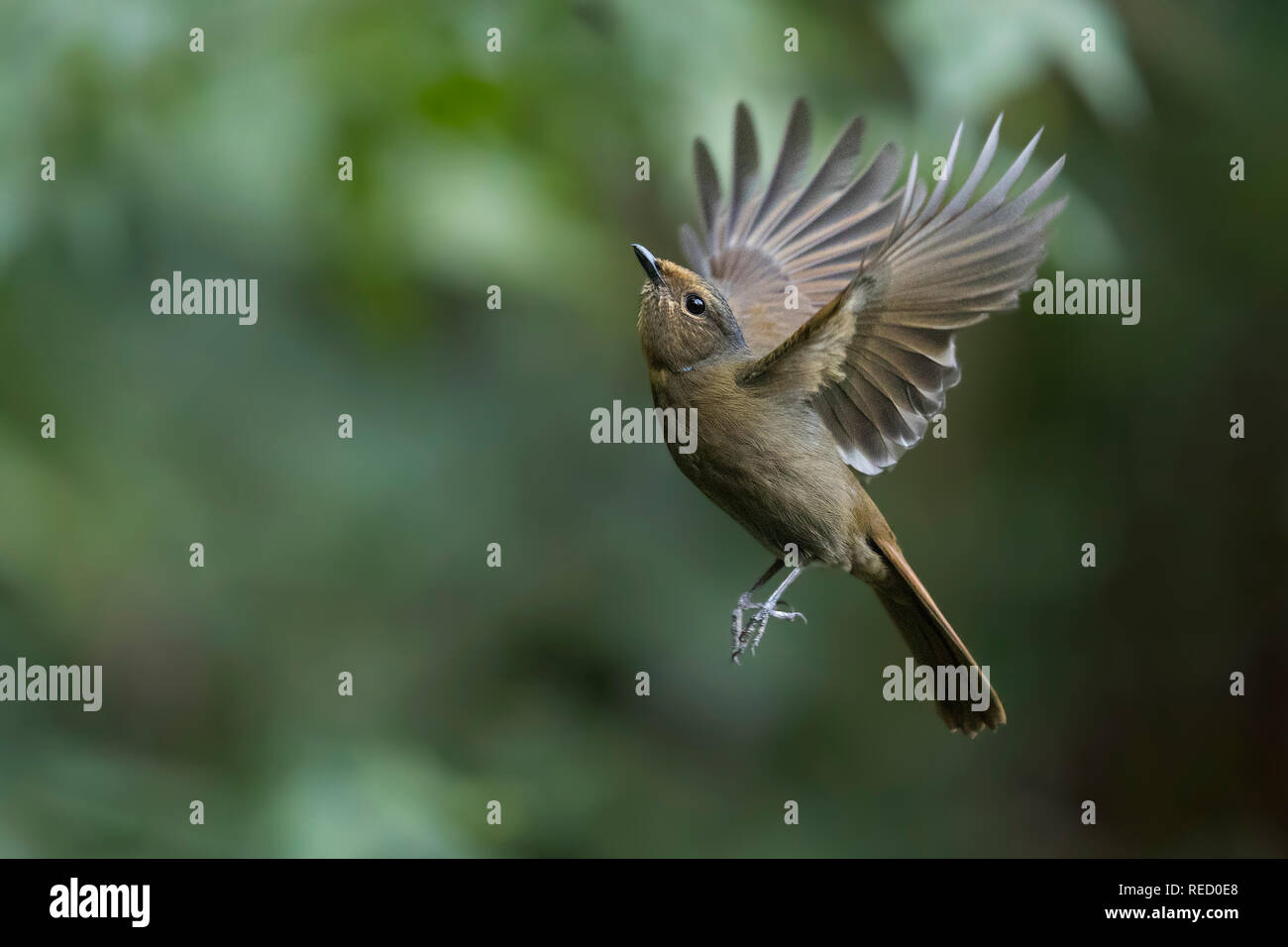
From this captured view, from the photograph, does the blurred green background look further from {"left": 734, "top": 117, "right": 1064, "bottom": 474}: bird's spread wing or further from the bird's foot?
the bird's foot

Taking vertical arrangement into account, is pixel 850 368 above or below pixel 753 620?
above

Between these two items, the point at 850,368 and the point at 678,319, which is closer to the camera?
the point at 850,368

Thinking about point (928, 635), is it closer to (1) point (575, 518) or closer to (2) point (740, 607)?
(2) point (740, 607)

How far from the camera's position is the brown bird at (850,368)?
247cm

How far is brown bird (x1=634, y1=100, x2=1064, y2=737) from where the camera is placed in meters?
2.47

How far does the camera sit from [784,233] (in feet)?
12.3

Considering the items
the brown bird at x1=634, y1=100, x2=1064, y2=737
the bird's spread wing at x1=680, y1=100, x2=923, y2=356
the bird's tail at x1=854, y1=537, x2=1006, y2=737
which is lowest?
the bird's tail at x1=854, y1=537, x2=1006, y2=737

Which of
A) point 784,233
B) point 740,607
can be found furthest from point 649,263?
point 784,233

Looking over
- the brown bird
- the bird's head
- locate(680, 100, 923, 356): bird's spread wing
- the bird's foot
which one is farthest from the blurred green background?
the bird's foot

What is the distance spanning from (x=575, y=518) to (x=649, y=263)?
4157 mm

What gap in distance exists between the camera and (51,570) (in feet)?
18.6

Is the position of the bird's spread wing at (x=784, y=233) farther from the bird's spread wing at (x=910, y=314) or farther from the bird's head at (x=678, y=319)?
the bird's spread wing at (x=910, y=314)

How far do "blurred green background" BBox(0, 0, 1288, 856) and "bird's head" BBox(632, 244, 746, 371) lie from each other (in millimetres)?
1557

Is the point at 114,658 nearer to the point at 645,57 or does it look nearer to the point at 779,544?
the point at 645,57
